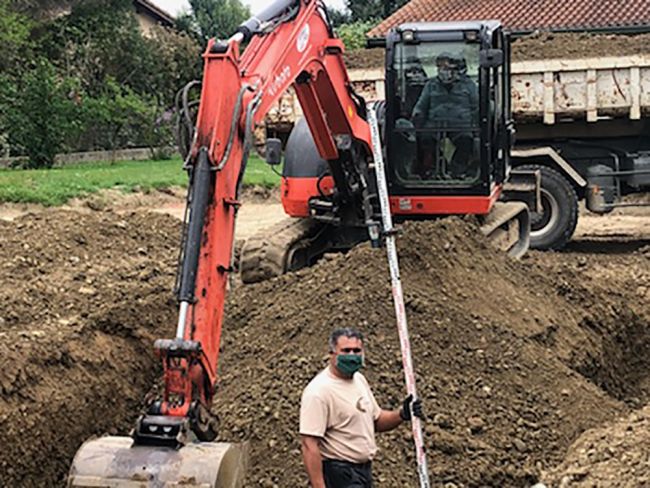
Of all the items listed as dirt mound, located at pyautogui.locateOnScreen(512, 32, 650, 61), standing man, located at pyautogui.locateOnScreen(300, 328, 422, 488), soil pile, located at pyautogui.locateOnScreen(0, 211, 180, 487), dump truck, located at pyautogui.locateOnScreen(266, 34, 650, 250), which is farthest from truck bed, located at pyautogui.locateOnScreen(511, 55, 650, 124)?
standing man, located at pyautogui.locateOnScreen(300, 328, 422, 488)

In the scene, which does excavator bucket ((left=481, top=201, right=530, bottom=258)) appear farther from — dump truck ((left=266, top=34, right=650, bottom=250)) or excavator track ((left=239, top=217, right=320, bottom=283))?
excavator track ((left=239, top=217, right=320, bottom=283))

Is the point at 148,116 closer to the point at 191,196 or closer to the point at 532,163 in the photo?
the point at 532,163

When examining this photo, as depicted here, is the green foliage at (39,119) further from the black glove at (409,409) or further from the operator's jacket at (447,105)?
the black glove at (409,409)

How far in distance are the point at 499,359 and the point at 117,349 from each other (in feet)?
11.6

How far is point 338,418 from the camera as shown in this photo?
218 inches

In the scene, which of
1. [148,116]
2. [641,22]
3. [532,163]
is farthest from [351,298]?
[148,116]

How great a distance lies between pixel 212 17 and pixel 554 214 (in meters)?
45.9

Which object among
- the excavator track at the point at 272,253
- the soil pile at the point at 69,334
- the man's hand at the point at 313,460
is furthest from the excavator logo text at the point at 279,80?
the excavator track at the point at 272,253

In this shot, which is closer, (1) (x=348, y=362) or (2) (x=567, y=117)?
(1) (x=348, y=362)

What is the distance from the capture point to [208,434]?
227 inches

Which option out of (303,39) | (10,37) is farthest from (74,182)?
(303,39)

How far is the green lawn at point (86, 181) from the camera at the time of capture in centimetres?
2083

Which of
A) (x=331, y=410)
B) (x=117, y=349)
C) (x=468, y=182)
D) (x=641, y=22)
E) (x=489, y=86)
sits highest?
(x=641, y=22)

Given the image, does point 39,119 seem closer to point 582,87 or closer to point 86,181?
point 86,181
